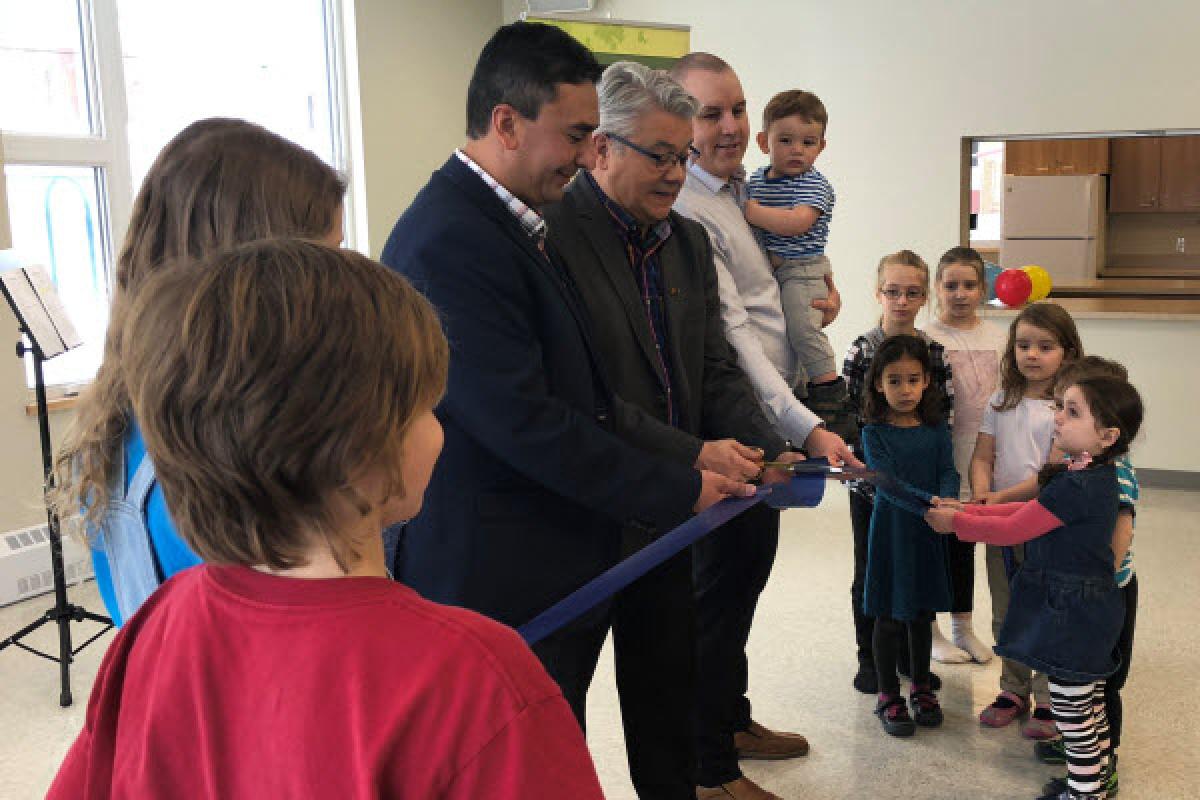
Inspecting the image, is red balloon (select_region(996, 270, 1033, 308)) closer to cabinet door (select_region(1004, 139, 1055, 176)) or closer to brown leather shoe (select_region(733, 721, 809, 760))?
brown leather shoe (select_region(733, 721, 809, 760))

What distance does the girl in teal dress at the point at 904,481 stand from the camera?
311 centimetres

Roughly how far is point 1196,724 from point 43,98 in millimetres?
5019

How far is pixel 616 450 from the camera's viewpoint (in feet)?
6.39

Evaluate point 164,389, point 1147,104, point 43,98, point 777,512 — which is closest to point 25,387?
point 43,98

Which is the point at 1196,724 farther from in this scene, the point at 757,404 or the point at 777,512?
the point at 757,404

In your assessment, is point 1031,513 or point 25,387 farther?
point 25,387

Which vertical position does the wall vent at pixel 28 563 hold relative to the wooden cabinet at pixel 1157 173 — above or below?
below

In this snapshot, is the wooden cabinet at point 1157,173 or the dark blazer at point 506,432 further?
the wooden cabinet at point 1157,173

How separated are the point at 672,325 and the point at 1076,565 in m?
1.08

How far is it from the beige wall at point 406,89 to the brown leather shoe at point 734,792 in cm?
439

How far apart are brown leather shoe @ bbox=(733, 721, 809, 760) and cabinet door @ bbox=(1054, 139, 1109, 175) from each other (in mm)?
6647

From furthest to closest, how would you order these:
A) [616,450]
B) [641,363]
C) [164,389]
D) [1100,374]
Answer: [1100,374] < [641,363] < [616,450] < [164,389]

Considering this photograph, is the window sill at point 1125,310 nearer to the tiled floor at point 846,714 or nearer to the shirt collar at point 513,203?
the tiled floor at point 846,714

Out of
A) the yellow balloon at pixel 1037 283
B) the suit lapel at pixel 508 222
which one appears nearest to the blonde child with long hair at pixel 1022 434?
the yellow balloon at pixel 1037 283
